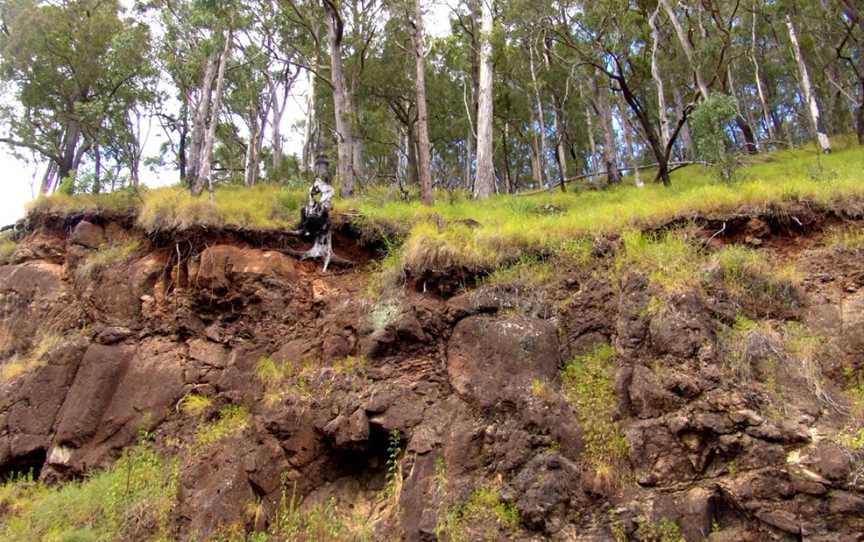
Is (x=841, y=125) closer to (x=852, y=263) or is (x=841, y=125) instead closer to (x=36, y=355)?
(x=852, y=263)

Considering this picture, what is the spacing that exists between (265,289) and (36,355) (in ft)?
13.6

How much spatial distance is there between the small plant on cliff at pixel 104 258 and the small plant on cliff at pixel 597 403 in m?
8.67

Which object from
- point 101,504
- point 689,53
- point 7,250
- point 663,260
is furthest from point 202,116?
point 689,53

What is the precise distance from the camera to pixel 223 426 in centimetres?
890

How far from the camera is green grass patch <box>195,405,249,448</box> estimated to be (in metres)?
8.61

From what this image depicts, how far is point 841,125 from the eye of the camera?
88.3 ft

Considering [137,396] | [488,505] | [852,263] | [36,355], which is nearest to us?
[488,505]

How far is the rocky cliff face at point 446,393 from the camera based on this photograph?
20.2ft

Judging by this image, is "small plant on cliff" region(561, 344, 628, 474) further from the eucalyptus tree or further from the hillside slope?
the eucalyptus tree

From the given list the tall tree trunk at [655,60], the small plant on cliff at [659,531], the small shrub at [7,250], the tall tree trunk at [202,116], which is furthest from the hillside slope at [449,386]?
the tall tree trunk at [655,60]

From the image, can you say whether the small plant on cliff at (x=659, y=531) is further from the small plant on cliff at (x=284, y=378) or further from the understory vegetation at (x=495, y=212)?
the small plant on cliff at (x=284, y=378)

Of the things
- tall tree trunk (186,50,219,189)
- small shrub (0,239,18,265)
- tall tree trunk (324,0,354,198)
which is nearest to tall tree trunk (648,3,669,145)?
tall tree trunk (324,0,354,198)

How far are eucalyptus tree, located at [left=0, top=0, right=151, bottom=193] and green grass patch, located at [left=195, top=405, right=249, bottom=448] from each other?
39.3 ft

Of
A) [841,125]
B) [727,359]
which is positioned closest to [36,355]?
[727,359]
